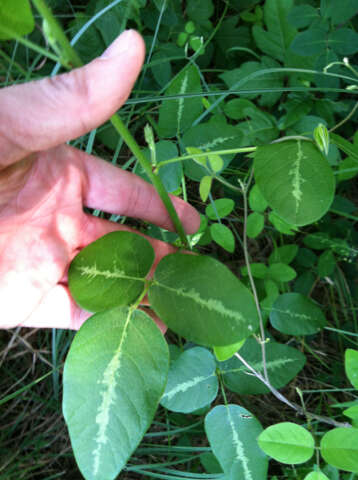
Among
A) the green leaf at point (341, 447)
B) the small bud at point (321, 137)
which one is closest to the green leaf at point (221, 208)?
the small bud at point (321, 137)

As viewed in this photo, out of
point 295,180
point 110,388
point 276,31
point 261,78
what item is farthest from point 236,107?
point 110,388

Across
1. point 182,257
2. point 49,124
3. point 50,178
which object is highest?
point 49,124

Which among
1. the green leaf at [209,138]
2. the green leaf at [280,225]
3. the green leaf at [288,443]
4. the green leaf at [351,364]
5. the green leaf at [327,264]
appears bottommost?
the green leaf at [327,264]

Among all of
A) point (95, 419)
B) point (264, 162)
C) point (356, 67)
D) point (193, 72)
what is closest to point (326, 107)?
point (356, 67)

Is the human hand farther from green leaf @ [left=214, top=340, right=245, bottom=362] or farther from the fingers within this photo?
green leaf @ [left=214, top=340, right=245, bottom=362]

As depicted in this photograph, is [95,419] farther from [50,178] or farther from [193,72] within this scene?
[193,72]

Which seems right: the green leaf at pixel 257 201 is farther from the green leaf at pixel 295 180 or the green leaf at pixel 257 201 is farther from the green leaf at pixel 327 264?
the green leaf at pixel 295 180

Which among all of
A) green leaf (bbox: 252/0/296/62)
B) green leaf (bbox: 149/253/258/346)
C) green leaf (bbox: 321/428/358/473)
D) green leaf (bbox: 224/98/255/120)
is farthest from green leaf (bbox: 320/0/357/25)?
green leaf (bbox: 321/428/358/473)
